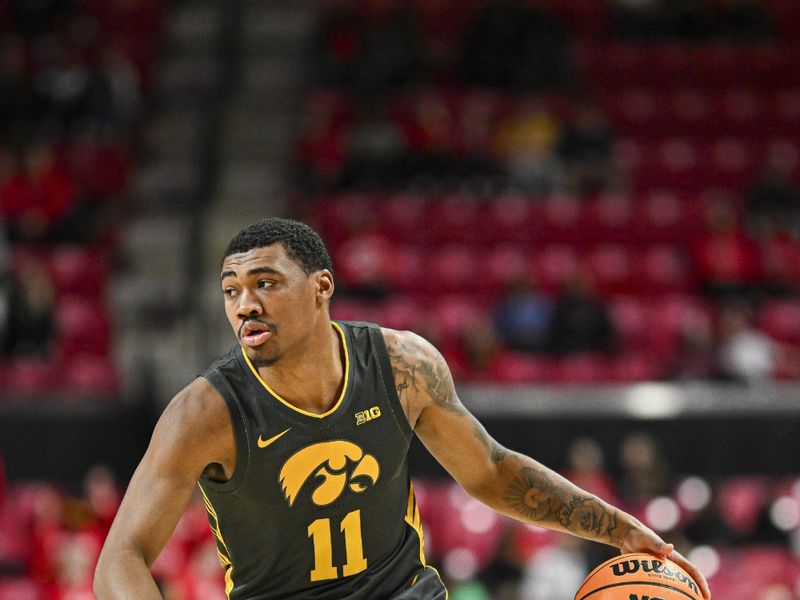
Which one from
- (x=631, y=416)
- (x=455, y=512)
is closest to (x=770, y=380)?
(x=631, y=416)

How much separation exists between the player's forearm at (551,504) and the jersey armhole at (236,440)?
2.99ft

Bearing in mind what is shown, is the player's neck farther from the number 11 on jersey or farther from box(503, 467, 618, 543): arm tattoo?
box(503, 467, 618, 543): arm tattoo

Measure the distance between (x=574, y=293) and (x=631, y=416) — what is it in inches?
54.6

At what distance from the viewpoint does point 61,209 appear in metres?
11.9

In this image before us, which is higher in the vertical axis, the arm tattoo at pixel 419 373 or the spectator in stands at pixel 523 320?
the arm tattoo at pixel 419 373

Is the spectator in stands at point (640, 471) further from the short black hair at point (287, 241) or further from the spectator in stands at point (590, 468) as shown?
the short black hair at point (287, 241)

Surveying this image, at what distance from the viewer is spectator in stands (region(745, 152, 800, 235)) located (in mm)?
12109

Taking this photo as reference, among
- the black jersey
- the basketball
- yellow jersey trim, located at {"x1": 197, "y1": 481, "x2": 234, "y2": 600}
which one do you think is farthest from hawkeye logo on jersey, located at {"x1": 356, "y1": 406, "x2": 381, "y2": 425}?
the basketball

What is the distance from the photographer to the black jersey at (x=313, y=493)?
11.4 ft

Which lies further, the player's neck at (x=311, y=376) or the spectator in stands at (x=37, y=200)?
the spectator in stands at (x=37, y=200)

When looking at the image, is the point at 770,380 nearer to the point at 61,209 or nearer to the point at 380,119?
the point at 380,119

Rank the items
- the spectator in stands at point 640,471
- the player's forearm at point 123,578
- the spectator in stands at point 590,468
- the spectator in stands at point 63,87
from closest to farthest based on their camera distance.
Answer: the player's forearm at point 123,578 < the spectator in stands at point 590,468 < the spectator in stands at point 640,471 < the spectator in stands at point 63,87

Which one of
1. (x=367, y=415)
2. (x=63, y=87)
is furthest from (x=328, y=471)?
(x=63, y=87)

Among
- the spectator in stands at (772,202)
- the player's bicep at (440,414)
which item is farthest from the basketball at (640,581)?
the spectator in stands at (772,202)
